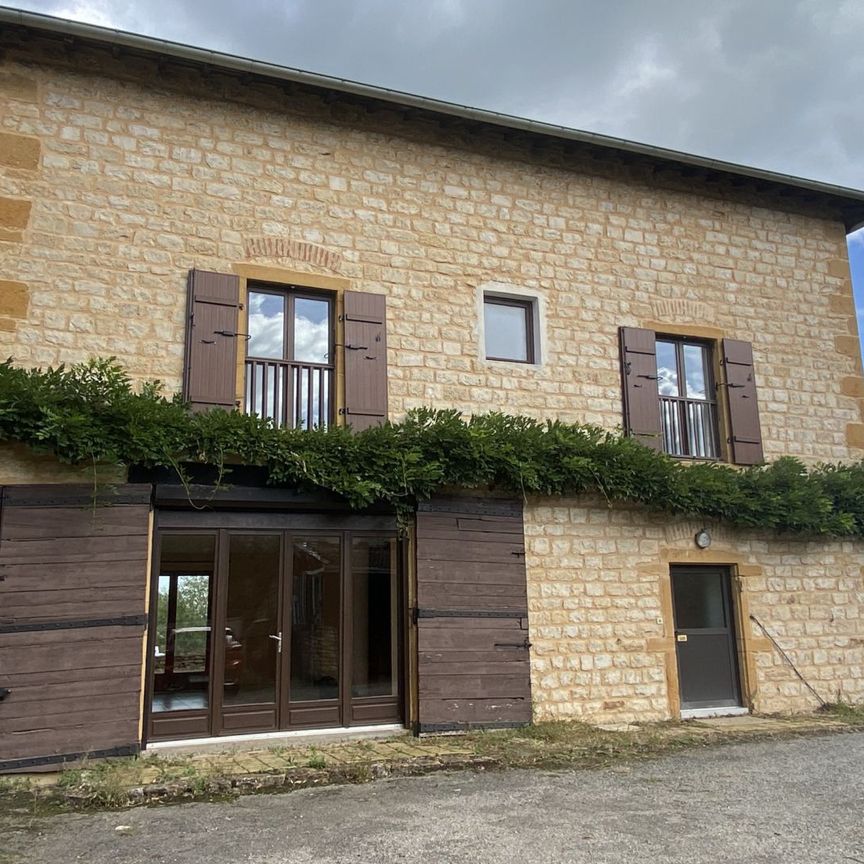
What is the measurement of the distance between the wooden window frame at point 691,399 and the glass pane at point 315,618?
379cm

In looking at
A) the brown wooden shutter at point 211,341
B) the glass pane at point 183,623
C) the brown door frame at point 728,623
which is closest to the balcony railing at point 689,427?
the brown door frame at point 728,623

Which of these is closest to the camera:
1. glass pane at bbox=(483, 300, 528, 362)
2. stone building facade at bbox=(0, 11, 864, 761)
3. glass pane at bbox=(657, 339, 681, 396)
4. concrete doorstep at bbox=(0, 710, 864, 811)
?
concrete doorstep at bbox=(0, 710, 864, 811)

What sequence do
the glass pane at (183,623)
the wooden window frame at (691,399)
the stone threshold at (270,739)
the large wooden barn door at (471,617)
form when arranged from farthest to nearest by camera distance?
the wooden window frame at (691,399)
the large wooden barn door at (471,617)
the glass pane at (183,623)
the stone threshold at (270,739)

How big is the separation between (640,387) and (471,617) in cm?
304

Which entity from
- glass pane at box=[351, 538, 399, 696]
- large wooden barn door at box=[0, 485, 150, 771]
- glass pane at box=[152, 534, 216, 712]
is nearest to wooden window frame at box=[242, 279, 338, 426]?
glass pane at box=[351, 538, 399, 696]

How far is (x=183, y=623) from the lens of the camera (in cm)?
698

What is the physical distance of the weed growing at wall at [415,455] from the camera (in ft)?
20.5

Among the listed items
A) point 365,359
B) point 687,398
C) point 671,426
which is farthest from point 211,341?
point 687,398

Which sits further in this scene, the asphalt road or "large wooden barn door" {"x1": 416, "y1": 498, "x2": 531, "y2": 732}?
"large wooden barn door" {"x1": 416, "y1": 498, "x2": 531, "y2": 732}

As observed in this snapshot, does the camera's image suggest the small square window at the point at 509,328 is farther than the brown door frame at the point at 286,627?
Yes

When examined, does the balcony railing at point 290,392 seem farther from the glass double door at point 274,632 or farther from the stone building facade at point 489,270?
the glass double door at point 274,632

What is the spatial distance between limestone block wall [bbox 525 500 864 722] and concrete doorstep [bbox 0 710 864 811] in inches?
16.2

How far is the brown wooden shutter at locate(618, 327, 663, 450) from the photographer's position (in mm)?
8711

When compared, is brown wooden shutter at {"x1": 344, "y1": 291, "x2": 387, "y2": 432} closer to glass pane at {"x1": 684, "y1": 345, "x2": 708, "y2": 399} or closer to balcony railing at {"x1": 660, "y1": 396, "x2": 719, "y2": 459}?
balcony railing at {"x1": 660, "y1": 396, "x2": 719, "y2": 459}
